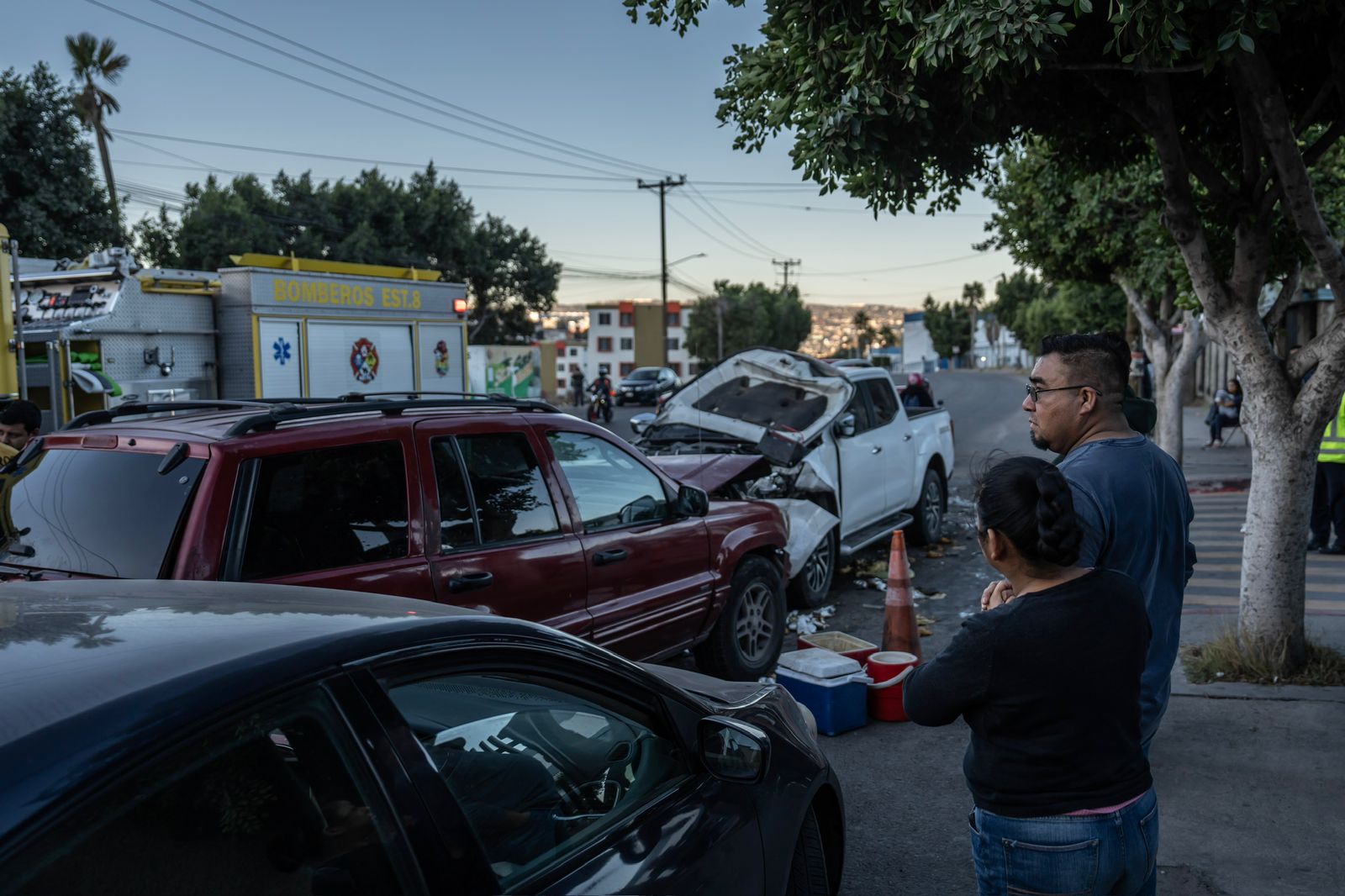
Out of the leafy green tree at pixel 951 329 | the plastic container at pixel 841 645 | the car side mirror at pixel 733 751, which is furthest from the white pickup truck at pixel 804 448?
the leafy green tree at pixel 951 329

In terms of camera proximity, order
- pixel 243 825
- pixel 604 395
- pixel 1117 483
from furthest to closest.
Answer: pixel 604 395, pixel 1117 483, pixel 243 825

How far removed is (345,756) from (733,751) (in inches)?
45.2

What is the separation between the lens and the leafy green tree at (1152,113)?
5234 millimetres

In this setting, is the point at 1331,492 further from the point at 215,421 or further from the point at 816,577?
the point at 215,421

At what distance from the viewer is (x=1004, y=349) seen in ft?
484

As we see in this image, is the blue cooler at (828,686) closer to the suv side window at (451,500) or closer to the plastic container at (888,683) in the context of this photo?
the plastic container at (888,683)

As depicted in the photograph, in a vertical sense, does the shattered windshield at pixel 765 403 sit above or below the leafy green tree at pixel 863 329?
below

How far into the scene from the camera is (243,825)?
63.2 inches

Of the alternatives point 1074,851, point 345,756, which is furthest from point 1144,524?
point 345,756

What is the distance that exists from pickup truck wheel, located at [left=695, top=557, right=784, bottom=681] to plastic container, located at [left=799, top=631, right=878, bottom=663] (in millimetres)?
402

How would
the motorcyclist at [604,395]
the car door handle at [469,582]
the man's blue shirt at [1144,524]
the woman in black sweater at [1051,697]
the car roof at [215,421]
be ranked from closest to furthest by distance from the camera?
the woman in black sweater at [1051,697]
the man's blue shirt at [1144,524]
the car roof at [215,421]
the car door handle at [469,582]
the motorcyclist at [604,395]

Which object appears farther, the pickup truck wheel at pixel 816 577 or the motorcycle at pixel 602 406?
the motorcycle at pixel 602 406

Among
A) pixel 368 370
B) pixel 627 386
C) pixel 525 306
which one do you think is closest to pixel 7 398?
pixel 368 370

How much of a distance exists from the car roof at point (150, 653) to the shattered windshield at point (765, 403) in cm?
722
